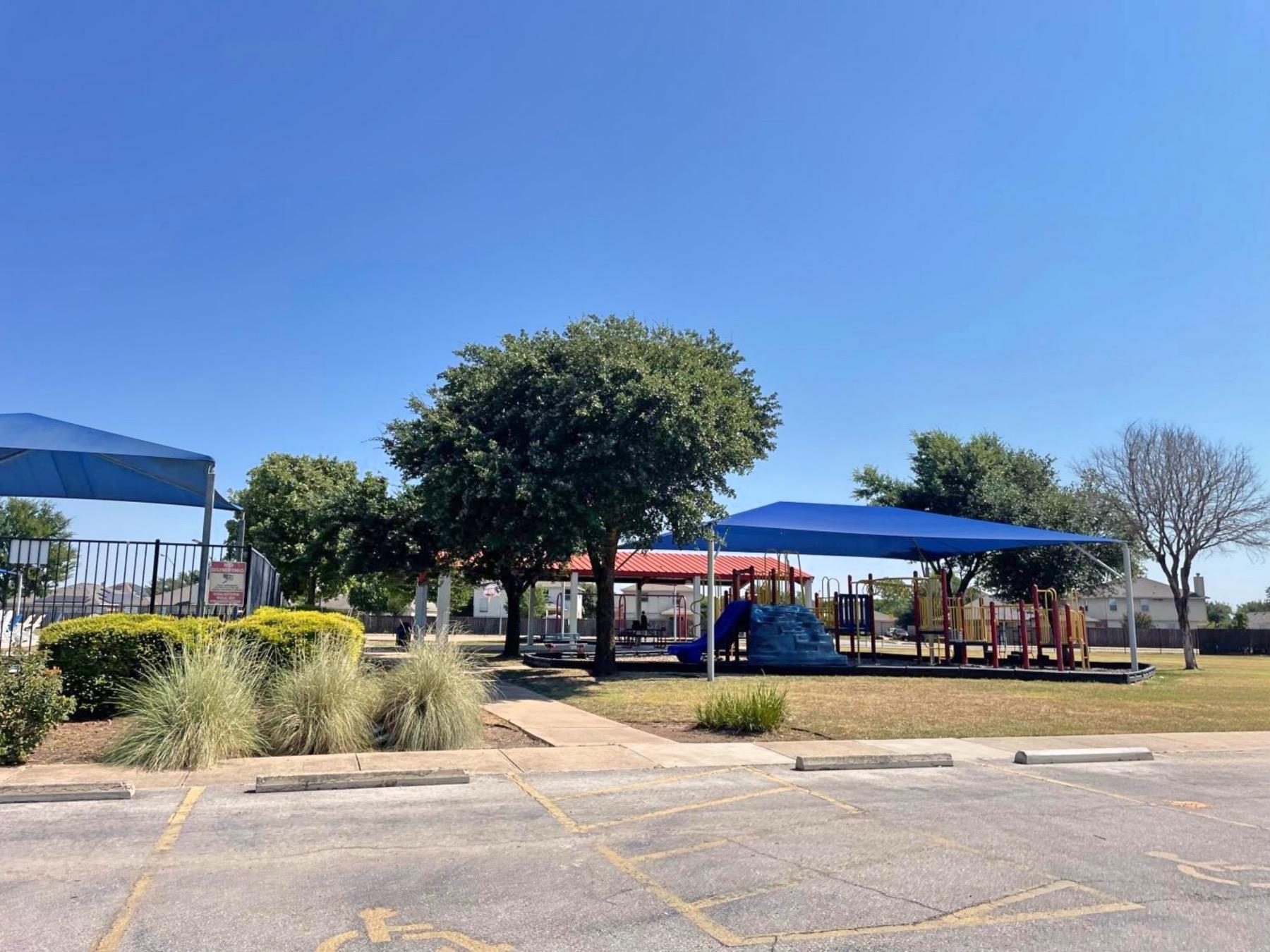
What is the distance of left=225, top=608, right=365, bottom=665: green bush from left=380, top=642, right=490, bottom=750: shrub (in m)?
0.79

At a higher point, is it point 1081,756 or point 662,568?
point 662,568

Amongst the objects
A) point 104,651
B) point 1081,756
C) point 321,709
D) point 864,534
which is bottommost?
point 1081,756

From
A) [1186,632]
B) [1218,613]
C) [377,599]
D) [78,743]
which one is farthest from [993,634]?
[1218,613]

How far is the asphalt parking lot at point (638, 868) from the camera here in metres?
4.88

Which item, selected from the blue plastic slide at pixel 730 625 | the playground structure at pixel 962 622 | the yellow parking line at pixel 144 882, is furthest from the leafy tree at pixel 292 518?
the yellow parking line at pixel 144 882

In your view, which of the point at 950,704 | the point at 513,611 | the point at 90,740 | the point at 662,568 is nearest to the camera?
the point at 90,740

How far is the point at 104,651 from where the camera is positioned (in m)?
11.2

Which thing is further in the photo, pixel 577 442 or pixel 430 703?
pixel 577 442

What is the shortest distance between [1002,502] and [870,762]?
30379 mm

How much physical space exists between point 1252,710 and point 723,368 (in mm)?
12598

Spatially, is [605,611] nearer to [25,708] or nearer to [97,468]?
[97,468]

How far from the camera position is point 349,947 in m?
4.57

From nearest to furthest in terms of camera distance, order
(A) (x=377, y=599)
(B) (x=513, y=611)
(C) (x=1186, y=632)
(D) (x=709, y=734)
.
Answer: (D) (x=709, y=734) < (B) (x=513, y=611) < (C) (x=1186, y=632) < (A) (x=377, y=599)

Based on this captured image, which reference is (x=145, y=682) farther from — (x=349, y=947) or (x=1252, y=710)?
(x=1252, y=710)
